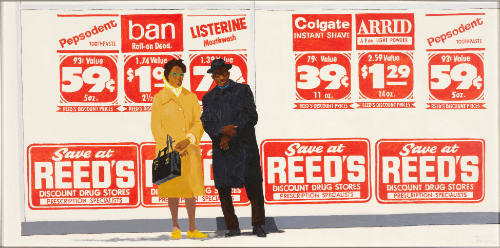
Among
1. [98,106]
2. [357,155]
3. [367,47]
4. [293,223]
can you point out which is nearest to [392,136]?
[357,155]

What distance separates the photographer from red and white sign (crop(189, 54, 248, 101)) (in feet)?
27.2

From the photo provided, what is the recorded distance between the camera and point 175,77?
8023 mm

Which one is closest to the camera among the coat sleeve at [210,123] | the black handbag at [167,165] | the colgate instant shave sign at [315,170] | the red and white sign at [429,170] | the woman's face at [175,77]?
the black handbag at [167,165]

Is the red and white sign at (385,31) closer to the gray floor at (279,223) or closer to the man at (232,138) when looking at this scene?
the man at (232,138)

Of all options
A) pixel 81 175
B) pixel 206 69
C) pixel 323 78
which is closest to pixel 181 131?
pixel 206 69

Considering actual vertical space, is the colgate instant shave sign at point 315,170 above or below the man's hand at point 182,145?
below

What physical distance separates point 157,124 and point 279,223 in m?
2.15

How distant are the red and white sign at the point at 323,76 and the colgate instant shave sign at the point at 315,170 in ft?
2.12

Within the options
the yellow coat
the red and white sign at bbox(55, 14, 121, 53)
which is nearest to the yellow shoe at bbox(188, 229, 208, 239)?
the yellow coat

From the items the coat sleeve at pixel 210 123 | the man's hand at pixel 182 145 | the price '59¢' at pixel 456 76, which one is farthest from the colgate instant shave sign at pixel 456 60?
the man's hand at pixel 182 145

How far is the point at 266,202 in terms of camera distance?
838 centimetres

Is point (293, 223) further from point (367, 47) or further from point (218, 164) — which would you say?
point (367, 47)

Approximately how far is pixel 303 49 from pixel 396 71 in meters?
1.33

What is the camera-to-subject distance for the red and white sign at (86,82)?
27.0ft
